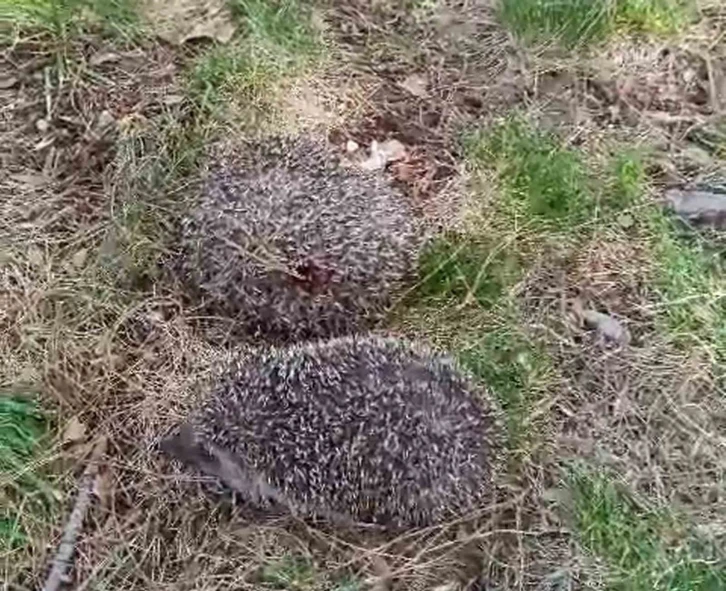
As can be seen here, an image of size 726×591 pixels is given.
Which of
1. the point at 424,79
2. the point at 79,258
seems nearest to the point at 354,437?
the point at 79,258

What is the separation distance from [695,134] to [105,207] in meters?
1.83

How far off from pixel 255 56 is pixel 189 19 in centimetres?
30

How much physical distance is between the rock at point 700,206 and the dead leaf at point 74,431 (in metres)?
1.82

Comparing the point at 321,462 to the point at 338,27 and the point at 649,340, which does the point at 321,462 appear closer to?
the point at 649,340

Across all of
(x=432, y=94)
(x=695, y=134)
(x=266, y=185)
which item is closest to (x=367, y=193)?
(x=266, y=185)

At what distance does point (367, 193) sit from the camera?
3.43 metres

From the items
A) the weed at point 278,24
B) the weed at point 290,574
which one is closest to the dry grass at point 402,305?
the weed at point 290,574

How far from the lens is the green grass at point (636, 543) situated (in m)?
3.03

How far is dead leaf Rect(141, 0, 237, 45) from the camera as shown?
404 cm

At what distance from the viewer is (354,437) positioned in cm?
297

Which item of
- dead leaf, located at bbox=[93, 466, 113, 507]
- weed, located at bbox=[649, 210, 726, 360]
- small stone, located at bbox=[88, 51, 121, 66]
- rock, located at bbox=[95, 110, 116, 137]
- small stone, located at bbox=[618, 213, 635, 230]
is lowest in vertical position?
dead leaf, located at bbox=[93, 466, 113, 507]

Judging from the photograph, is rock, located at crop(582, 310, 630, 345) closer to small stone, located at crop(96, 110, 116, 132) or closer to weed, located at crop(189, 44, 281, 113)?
weed, located at crop(189, 44, 281, 113)

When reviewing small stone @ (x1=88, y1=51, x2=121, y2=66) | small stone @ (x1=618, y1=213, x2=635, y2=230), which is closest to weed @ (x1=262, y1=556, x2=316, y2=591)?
small stone @ (x1=618, y1=213, x2=635, y2=230)

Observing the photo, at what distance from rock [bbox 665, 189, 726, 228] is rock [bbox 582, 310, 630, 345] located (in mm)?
453
